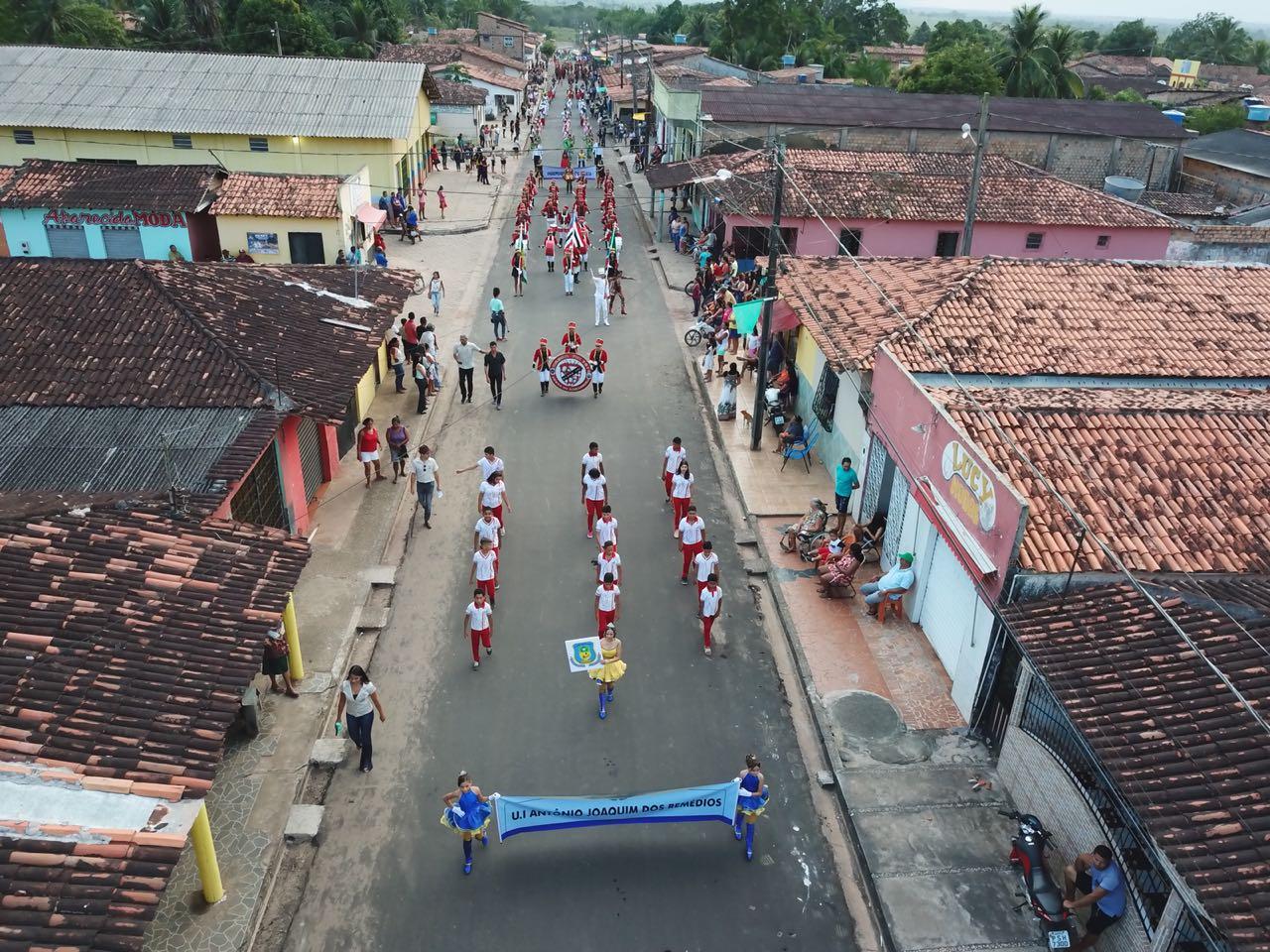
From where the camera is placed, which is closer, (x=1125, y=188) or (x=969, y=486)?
(x=969, y=486)

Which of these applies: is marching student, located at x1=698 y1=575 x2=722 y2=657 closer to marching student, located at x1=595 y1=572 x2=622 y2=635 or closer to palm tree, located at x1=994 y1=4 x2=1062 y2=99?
marching student, located at x1=595 y1=572 x2=622 y2=635

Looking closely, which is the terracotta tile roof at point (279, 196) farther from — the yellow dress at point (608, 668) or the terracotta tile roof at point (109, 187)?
the yellow dress at point (608, 668)

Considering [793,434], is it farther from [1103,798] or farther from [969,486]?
[1103,798]

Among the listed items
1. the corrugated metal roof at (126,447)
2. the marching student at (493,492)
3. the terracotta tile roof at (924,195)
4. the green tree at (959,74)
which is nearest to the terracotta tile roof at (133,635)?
the corrugated metal roof at (126,447)

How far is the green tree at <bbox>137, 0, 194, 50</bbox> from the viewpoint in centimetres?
5456

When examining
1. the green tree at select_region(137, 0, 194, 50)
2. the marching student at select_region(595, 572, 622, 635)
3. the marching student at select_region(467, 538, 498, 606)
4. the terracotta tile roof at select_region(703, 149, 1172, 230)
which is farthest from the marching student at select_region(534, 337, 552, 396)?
the green tree at select_region(137, 0, 194, 50)

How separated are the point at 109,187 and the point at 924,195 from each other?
23405 mm

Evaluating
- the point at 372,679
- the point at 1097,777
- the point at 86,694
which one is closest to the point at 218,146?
the point at 372,679

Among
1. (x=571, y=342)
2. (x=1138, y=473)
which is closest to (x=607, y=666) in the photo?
(x=1138, y=473)

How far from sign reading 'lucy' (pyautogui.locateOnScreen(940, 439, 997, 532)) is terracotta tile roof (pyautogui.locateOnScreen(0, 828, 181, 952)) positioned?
341 inches

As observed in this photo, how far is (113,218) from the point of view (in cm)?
2647

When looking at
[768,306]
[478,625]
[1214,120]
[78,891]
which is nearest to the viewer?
[78,891]

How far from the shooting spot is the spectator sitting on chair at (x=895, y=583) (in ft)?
45.4

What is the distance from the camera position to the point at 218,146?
123 feet
